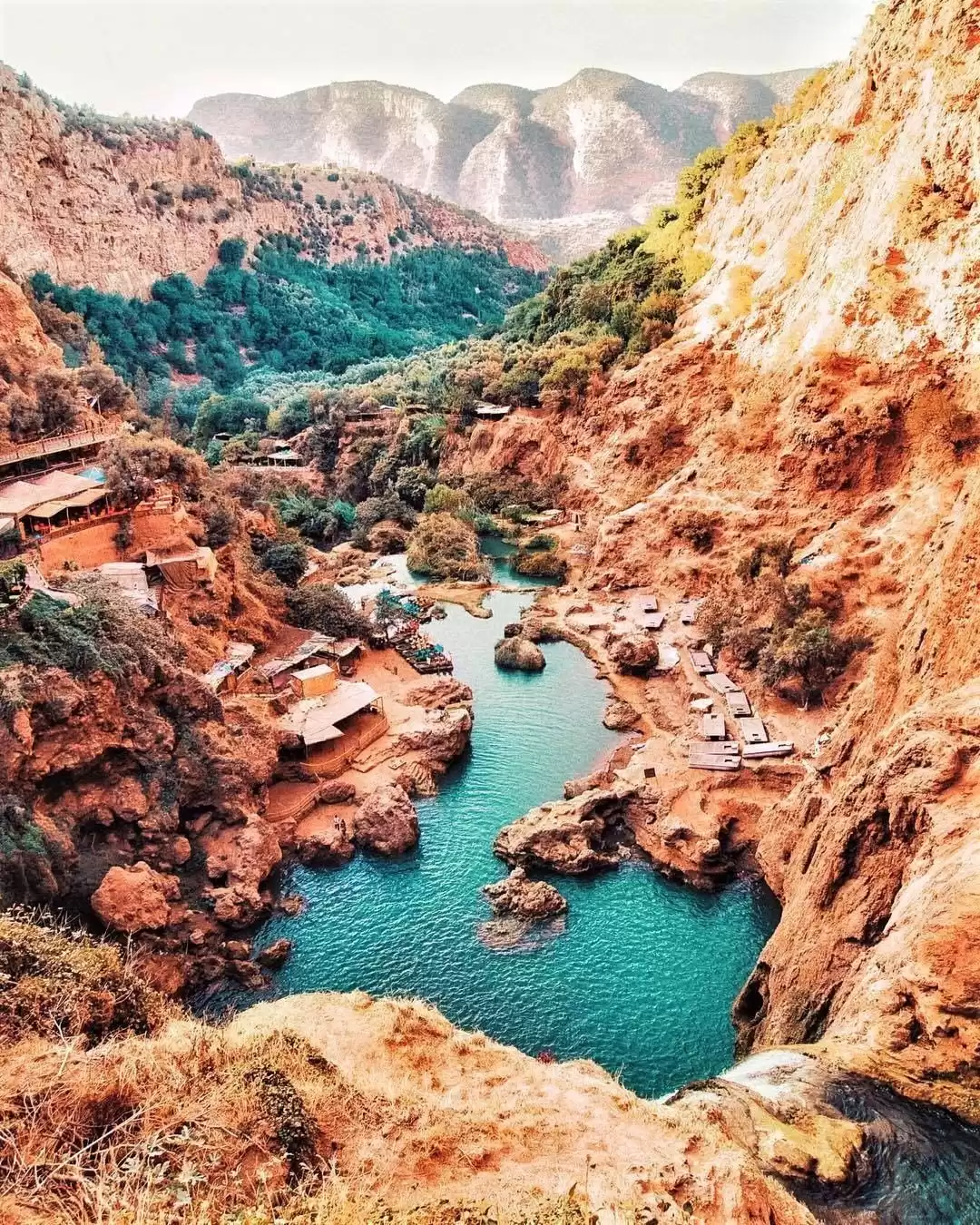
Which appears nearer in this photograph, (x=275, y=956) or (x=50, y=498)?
(x=275, y=956)

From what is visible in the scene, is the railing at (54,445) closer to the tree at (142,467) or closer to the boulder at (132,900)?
the tree at (142,467)

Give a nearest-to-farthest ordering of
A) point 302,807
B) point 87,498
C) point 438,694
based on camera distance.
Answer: point 302,807, point 87,498, point 438,694

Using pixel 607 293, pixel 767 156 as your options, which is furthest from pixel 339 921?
pixel 607 293

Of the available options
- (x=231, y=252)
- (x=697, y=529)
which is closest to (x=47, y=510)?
(x=697, y=529)

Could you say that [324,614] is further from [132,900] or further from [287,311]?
[287,311]

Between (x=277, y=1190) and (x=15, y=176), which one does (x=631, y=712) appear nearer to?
(x=277, y=1190)

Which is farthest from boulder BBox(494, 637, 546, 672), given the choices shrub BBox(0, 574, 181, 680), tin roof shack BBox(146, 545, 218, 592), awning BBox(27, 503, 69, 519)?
awning BBox(27, 503, 69, 519)

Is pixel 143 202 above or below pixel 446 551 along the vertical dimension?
above
